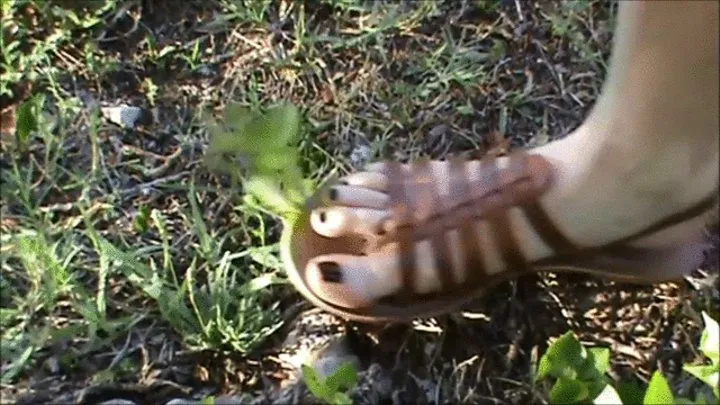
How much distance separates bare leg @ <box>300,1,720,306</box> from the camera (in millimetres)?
830

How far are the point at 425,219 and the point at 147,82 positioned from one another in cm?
47

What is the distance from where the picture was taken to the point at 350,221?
41.8 inches

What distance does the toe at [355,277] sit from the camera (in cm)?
105

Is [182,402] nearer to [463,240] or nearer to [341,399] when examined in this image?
[341,399]

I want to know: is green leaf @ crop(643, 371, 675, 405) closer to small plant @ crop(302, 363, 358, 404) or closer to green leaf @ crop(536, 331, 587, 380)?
green leaf @ crop(536, 331, 587, 380)

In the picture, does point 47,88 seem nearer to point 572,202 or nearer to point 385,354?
point 385,354

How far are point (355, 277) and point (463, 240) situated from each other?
0.12 meters

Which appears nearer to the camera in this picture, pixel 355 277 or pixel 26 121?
pixel 355 277

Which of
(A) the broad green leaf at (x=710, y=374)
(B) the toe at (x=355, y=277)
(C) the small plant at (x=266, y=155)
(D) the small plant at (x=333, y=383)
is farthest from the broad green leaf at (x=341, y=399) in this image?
(A) the broad green leaf at (x=710, y=374)

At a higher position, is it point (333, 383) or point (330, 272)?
point (330, 272)

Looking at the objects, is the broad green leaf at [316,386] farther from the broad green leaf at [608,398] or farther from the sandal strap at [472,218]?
the broad green leaf at [608,398]

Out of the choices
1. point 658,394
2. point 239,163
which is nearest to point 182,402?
point 239,163

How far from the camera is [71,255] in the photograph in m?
1.18

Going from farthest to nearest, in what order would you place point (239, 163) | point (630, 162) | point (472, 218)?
point (239, 163) < point (472, 218) < point (630, 162)
